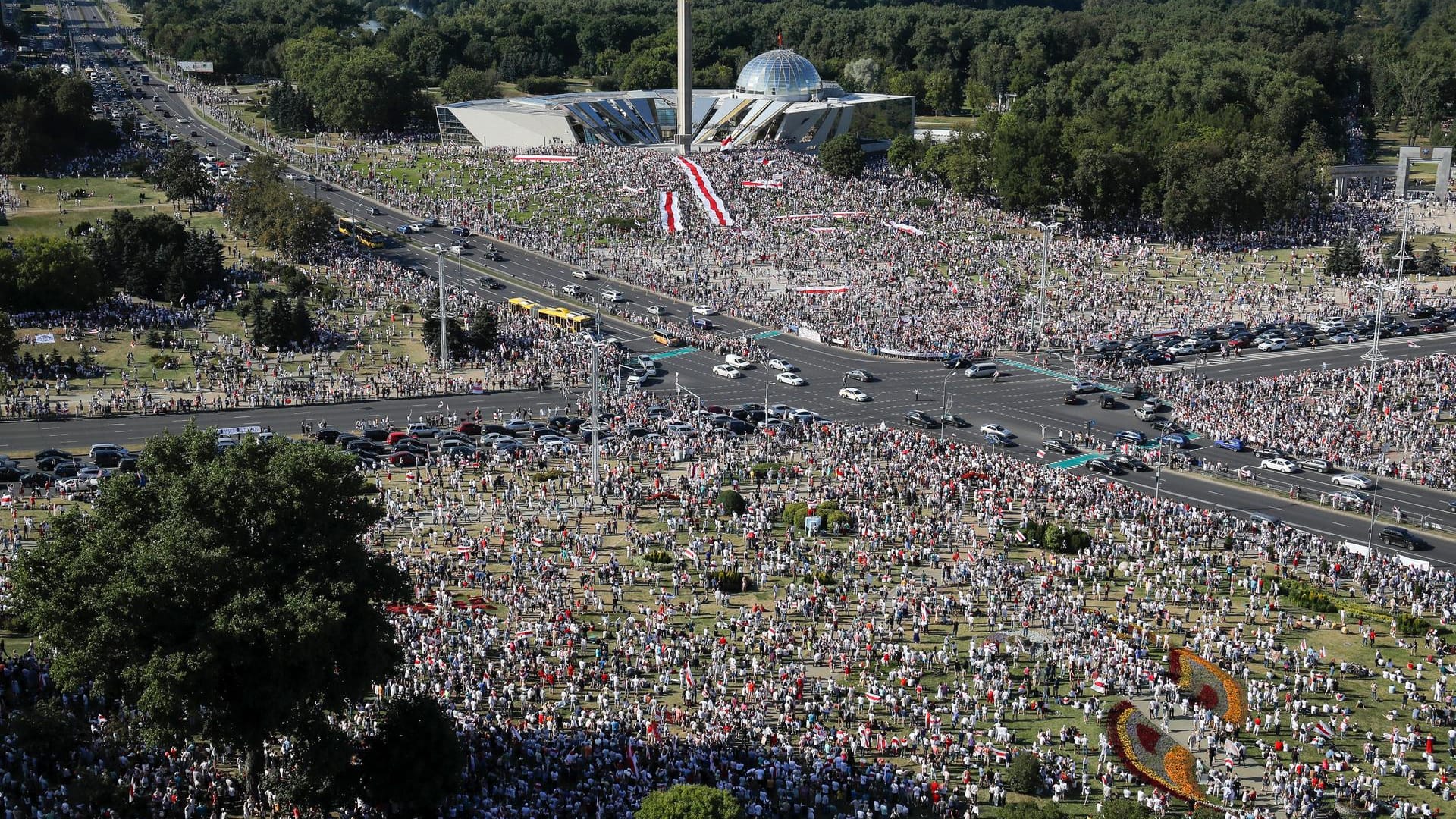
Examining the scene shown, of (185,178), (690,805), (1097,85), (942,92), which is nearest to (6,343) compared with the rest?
(185,178)

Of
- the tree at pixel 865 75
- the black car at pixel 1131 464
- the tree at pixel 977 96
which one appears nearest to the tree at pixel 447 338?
the black car at pixel 1131 464

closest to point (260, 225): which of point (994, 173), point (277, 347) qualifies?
point (277, 347)

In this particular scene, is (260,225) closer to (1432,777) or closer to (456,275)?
(456,275)

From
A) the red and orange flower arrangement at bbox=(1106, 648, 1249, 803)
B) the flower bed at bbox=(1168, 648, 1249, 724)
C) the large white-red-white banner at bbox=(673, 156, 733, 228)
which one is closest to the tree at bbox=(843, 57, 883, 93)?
the large white-red-white banner at bbox=(673, 156, 733, 228)

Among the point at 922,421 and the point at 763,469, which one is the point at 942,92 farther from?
the point at 763,469

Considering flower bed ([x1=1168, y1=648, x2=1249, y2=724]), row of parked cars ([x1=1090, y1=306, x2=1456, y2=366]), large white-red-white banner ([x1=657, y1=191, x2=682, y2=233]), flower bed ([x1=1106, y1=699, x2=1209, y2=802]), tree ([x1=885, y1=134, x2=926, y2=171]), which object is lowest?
flower bed ([x1=1106, y1=699, x2=1209, y2=802])

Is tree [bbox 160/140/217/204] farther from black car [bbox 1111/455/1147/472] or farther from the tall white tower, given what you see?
black car [bbox 1111/455/1147/472]
